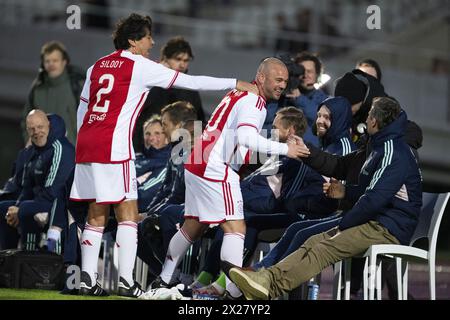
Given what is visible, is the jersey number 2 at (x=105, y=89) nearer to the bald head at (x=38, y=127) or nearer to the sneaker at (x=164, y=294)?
the sneaker at (x=164, y=294)

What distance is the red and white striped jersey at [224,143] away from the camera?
881 cm

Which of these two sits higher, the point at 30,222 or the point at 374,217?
the point at 374,217

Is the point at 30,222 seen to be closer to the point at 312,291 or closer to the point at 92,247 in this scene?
the point at 92,247

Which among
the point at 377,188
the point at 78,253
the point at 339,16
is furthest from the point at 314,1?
the point at 377,188

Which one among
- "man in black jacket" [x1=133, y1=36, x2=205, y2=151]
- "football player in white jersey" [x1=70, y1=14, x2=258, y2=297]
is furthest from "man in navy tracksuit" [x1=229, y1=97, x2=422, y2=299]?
"man in black jacket" [x1=133, y1=36, x2=205, y2=151]

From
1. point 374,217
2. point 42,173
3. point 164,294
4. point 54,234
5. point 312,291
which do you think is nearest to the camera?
point 374,217

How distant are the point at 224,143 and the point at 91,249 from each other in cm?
120

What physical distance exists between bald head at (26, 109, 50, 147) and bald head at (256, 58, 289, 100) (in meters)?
2.52

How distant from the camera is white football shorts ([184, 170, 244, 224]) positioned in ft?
29.0

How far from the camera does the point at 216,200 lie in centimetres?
884

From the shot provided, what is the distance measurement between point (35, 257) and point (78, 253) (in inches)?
20.3

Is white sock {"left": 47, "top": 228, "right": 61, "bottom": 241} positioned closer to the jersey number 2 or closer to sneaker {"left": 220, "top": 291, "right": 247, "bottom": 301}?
the jersey number 2

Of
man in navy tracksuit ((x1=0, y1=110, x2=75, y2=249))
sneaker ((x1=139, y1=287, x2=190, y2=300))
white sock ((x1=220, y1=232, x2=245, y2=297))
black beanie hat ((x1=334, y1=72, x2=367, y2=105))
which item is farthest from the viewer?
man in navy tracksuit ((x1=0, y1=110, x2=75, y2=249))

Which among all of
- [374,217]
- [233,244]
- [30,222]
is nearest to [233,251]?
[233,244]
